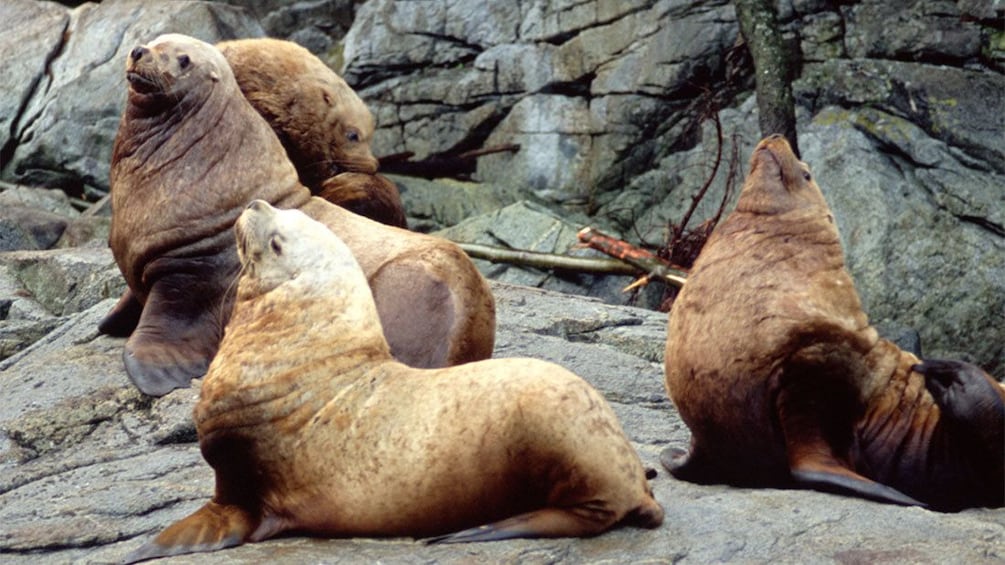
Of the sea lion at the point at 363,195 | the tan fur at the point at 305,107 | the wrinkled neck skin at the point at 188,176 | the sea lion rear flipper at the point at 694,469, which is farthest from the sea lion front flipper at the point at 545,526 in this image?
the tan fur at the point at 305,107

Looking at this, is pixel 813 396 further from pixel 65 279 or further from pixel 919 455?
pixel 65 279

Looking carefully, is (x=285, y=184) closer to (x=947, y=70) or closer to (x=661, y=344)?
(x=661, y=344)

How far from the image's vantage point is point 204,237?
5.86 meters

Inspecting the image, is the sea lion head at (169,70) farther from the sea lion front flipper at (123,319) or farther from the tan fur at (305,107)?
the sea lion front flipper at (123,319)

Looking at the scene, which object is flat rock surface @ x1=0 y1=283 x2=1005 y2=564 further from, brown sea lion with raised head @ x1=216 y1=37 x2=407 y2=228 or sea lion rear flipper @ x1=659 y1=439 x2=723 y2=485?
brown sea lion with raised head @ x1=216 y1=37 x2=407 y2=228

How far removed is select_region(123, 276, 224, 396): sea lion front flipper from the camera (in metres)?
5.56

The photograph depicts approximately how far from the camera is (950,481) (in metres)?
4.75

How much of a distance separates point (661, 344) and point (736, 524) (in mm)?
3192

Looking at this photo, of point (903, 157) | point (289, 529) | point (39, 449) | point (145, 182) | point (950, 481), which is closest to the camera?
point (289, 529)

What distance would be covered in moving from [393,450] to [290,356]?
45 centimetres

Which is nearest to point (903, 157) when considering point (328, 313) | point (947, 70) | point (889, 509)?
point (947, 70)

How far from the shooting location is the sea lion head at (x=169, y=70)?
238 inches

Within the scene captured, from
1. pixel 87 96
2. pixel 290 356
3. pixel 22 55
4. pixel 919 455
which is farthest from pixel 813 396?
pixel 22 55

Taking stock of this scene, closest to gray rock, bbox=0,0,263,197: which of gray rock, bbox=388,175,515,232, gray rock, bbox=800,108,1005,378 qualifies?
gray rock, bbox=388,175,515,232
